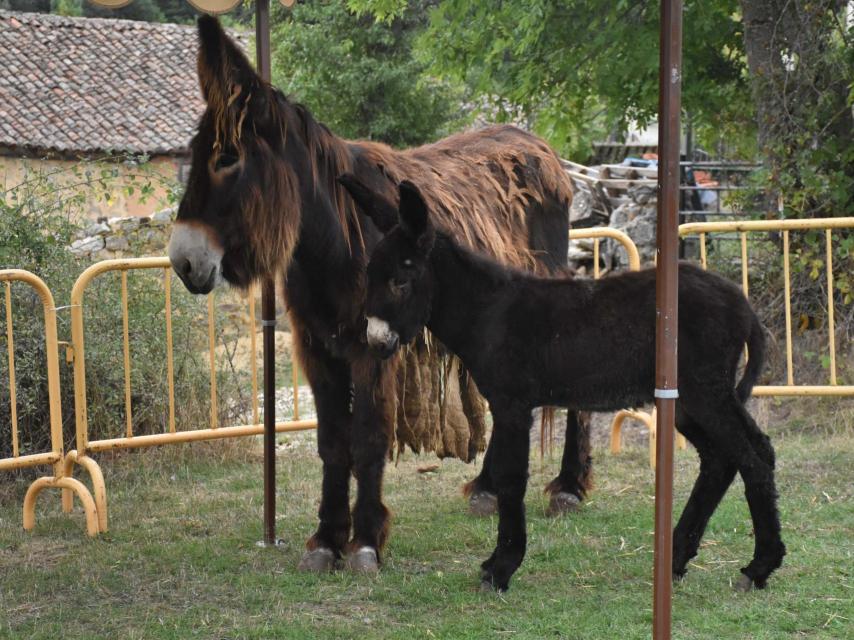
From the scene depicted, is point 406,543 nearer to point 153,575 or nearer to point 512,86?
point 153,575

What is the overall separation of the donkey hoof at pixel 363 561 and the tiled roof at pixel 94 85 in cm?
1729

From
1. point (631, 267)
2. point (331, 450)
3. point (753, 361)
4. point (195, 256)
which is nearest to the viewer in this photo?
point (195, 256)

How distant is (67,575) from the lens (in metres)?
4.68

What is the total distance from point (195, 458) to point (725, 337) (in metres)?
4.48

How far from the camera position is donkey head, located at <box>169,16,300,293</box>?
13.1ft

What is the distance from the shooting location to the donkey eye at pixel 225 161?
4074 millimetres

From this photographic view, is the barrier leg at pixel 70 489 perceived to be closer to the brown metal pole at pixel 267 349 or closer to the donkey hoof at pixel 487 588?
the brown metal pole at pixel 267 349

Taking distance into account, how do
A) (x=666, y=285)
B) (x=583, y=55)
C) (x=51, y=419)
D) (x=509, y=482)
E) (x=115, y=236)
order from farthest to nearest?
(x=115, y=236), (x=583, y=55), (x=51, y=419), (x=509, y=482), (x=666, y=285)

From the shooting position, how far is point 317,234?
4426 mm

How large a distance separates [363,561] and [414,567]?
0.97ft

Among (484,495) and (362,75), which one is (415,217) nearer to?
(484,495)

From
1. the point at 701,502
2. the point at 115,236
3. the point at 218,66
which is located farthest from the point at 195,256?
the point at 115,236

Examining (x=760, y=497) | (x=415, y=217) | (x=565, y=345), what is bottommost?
(x=760, y=497)

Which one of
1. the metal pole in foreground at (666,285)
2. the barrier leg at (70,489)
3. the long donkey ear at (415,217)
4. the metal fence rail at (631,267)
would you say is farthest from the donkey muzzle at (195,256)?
the metal fence rail at (631,267)
